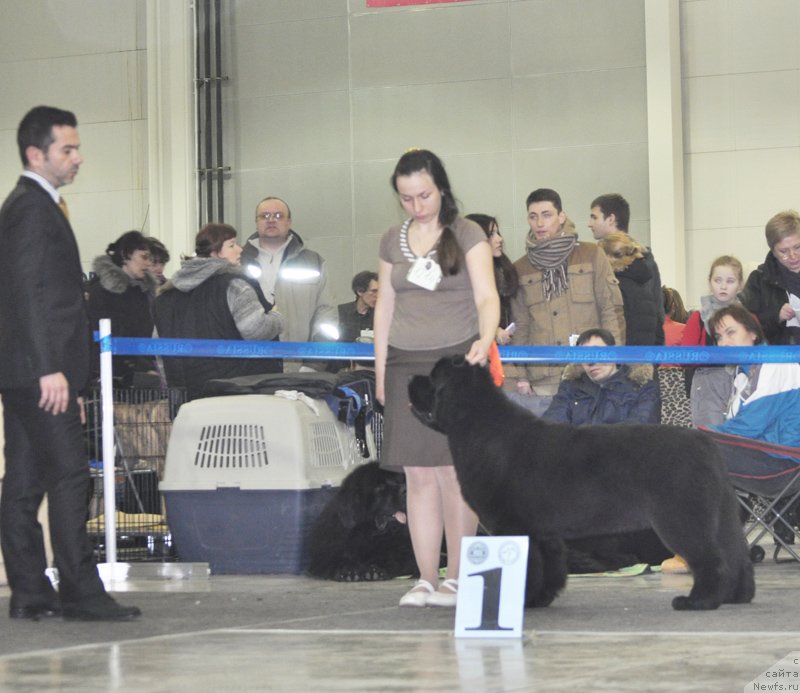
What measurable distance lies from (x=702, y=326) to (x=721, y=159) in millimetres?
4929

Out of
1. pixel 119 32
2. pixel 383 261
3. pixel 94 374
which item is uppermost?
pixel 119 32

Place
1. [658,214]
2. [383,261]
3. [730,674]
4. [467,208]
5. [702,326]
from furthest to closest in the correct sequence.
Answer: [467,208], [658,214], [702,326], [383,261], [730,674]

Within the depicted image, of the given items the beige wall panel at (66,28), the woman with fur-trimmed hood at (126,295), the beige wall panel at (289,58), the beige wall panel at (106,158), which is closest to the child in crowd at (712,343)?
the woman with fur-trimmed hood at (126,295)

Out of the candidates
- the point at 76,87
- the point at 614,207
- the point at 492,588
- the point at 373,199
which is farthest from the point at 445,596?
the point at 76,87

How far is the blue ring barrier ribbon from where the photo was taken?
20.1ft

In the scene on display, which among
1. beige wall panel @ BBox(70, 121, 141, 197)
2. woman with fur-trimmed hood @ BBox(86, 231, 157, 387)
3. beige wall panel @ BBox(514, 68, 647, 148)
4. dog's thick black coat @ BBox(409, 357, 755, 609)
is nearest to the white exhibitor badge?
dog's thick black coat @ BBox(409, 357, 755, 609)

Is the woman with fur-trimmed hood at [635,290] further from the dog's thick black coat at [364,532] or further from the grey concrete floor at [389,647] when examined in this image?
the grey concrete floor at [389,647]

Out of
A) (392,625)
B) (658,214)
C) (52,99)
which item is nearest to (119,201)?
(52,99)

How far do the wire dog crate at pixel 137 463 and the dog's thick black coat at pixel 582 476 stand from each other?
2.69 metres

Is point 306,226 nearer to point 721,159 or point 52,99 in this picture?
point 52,99

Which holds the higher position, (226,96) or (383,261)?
(226,96)

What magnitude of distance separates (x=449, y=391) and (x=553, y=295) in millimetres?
2350

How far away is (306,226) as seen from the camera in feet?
41.3

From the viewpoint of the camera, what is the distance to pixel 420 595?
14.7 ft
